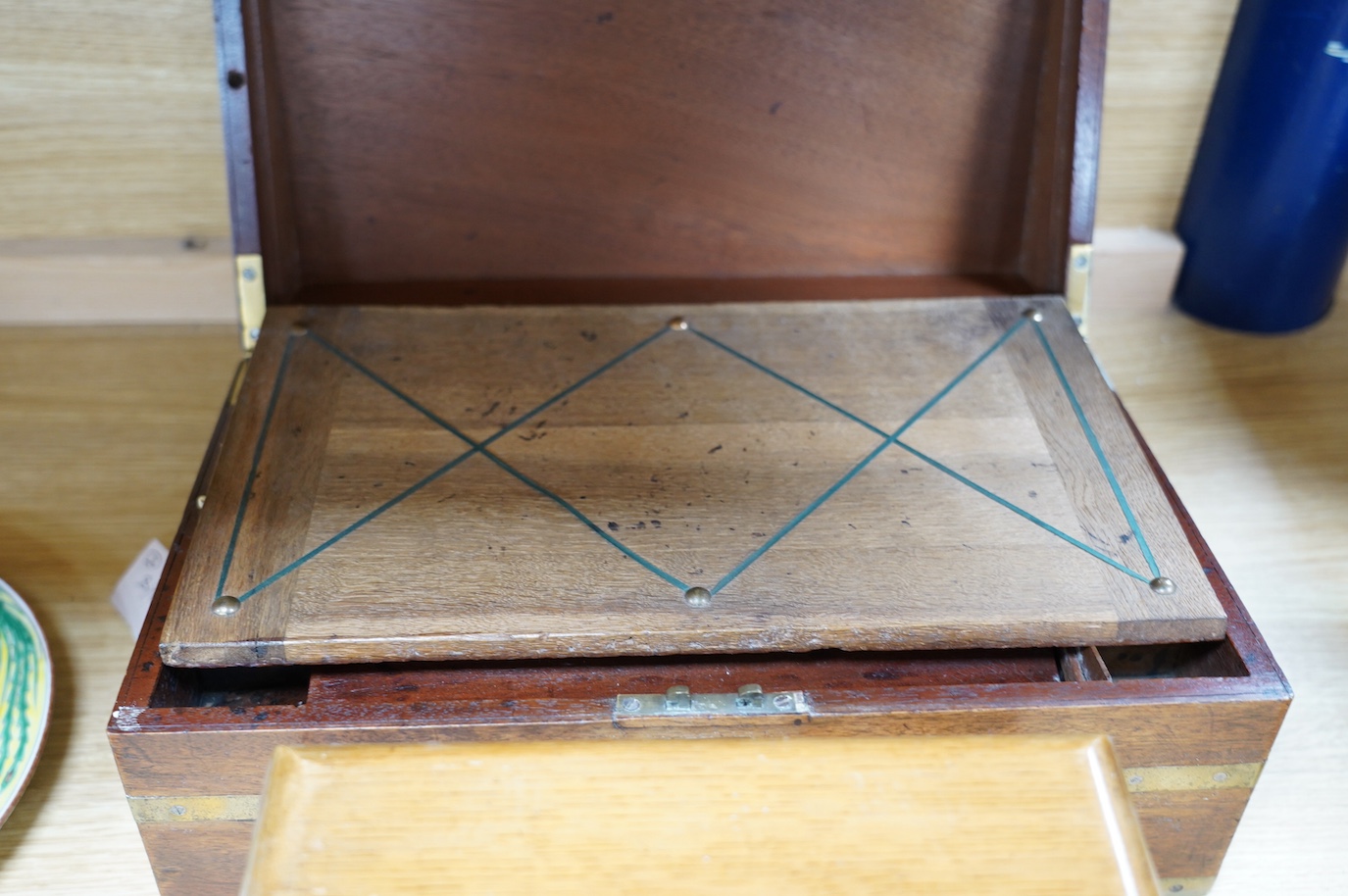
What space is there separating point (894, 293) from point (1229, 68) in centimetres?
51

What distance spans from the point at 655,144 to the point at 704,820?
0.68m

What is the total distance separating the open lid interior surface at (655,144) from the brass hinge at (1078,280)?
0.5 inches

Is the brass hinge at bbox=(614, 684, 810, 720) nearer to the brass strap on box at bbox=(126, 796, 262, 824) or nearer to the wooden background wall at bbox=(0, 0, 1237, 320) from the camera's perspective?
the brass strap on box at bbox=(126, 796, 262, 824)

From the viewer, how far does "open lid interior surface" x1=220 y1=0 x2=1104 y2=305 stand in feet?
3.52

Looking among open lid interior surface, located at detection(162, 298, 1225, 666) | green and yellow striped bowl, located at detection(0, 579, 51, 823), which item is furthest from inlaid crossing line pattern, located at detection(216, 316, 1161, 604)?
green and yellow striped bowl, located at detection(0, 579, 51, 823)

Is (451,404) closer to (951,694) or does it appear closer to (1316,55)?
(951,694)

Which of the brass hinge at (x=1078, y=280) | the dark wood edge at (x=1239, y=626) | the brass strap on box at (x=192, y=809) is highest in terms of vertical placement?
the brass hinge at (x=1078, y=280)

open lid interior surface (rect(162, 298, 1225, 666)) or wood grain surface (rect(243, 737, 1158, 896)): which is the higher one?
open lid interior surface (rect(162, 298, 1225, 666))

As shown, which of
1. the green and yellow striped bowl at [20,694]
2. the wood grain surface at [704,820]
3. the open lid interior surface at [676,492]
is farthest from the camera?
the green and yellow striped bowl at [20,694]

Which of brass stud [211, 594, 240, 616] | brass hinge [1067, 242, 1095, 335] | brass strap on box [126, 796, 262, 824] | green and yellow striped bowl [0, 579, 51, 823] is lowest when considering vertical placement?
green and yellow striped bowl [0, 579, 51, 823]

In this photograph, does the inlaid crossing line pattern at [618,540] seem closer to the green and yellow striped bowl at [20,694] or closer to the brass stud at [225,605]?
the brass stud at [225,605]

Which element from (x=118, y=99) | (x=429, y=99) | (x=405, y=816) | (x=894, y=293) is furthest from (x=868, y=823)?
(x=118, y=99)

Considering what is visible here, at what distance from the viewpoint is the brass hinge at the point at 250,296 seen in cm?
107

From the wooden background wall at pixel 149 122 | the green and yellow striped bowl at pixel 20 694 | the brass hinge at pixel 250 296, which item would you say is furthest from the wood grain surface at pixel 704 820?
the wooden background wall at pixel 149 122
